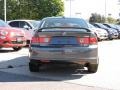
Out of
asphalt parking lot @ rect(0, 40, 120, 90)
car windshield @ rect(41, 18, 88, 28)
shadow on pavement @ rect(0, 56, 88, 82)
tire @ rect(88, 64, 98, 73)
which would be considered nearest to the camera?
asphalt parking lot @ rect(0, 40, 120, 90)

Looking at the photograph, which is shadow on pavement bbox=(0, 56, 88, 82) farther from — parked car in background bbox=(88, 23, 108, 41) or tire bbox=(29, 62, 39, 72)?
parked car in background bbox=(88, 23, 108, 41)

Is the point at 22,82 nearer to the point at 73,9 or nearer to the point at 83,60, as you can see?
the point at 83,60

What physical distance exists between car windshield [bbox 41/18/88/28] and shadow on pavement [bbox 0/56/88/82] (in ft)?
4.31

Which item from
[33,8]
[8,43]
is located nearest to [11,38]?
[8,43]

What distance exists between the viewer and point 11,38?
16.7 metres

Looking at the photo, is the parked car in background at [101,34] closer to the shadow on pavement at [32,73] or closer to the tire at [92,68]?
the shadow on pavement at [32,73]

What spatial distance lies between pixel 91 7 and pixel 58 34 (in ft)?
170

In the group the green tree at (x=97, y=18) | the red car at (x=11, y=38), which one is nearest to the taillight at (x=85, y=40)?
the red car at (x=11, y=38)

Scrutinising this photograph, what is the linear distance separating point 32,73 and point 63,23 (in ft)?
5.72

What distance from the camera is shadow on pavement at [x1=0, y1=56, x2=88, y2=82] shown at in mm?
10289

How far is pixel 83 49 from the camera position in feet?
33.9

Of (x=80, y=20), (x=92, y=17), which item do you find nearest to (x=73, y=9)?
(x=92, y=17)

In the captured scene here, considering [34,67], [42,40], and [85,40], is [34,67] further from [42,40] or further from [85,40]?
[85,40]

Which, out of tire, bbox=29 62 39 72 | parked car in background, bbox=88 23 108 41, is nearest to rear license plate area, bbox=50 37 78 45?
tire, bbox=29 62 39 72
